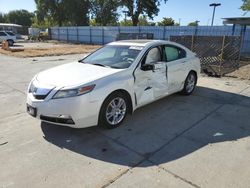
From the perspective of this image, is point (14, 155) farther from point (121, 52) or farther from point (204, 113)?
point (204, 113)

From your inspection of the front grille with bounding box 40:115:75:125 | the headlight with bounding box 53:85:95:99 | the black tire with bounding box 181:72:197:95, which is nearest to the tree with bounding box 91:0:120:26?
the black tire with bounding box 181:72:197:95

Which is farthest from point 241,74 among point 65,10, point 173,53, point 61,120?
point 65,10

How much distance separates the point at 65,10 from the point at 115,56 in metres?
44.7

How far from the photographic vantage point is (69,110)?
352cm

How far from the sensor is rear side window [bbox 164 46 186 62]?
5152mm

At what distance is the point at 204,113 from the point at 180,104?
693 mm

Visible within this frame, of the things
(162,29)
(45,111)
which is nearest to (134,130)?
(45,111)

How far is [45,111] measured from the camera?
360 centimetres

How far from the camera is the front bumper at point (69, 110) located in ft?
11.5

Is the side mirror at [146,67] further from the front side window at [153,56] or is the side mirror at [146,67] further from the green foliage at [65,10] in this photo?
the green foliage at [65,10]

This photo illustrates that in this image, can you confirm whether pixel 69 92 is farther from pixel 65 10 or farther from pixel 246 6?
pixel 65 10

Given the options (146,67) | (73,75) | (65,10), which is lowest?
(73,75)

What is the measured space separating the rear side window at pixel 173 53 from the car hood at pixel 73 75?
1547mm

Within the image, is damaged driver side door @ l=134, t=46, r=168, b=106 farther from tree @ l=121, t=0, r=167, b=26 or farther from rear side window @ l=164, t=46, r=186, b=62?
Result: tree @ l=121, t=0, r=167, b=26
